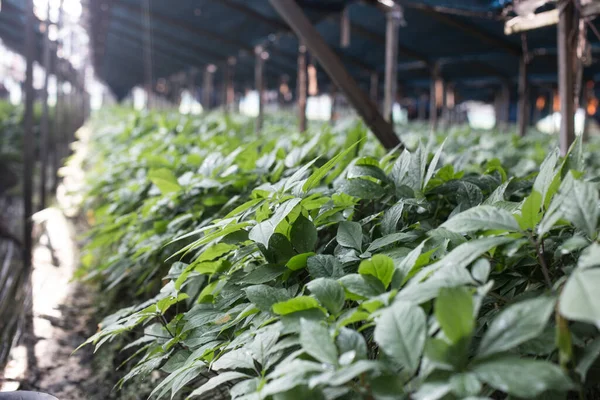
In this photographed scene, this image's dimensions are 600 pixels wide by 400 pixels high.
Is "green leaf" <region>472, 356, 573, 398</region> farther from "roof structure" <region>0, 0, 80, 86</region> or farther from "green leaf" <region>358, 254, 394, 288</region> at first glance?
"roof structure" <region>0, 0, 80, 86</region>

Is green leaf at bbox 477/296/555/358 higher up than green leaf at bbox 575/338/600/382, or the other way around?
green leaf at bbox 477/296/555/358

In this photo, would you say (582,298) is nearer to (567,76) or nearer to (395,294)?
(395,294)

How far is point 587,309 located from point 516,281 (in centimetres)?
45

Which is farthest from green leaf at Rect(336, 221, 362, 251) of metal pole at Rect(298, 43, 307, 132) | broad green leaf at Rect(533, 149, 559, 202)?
metal pole at Rect(298, 43, 307, 132)

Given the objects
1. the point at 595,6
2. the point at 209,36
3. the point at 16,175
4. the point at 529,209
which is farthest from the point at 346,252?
the point at 209,36

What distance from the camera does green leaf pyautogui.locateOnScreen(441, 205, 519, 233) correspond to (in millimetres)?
923

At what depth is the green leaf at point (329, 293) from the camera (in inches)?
38.7

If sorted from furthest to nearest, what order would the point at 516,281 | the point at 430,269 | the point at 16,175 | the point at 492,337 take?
the point at 16,175 → the point at 516,281 → the point at 430,269 → the point at 492,337

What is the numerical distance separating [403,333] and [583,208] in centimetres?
32

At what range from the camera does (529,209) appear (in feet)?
3.07

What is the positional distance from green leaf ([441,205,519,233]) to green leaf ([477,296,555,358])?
0.17 m

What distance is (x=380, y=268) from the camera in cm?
100

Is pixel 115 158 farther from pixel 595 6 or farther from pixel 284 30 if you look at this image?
pixel 284 30

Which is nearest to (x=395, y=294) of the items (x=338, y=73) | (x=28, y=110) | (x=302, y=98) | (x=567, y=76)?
(x=338, y=73)
